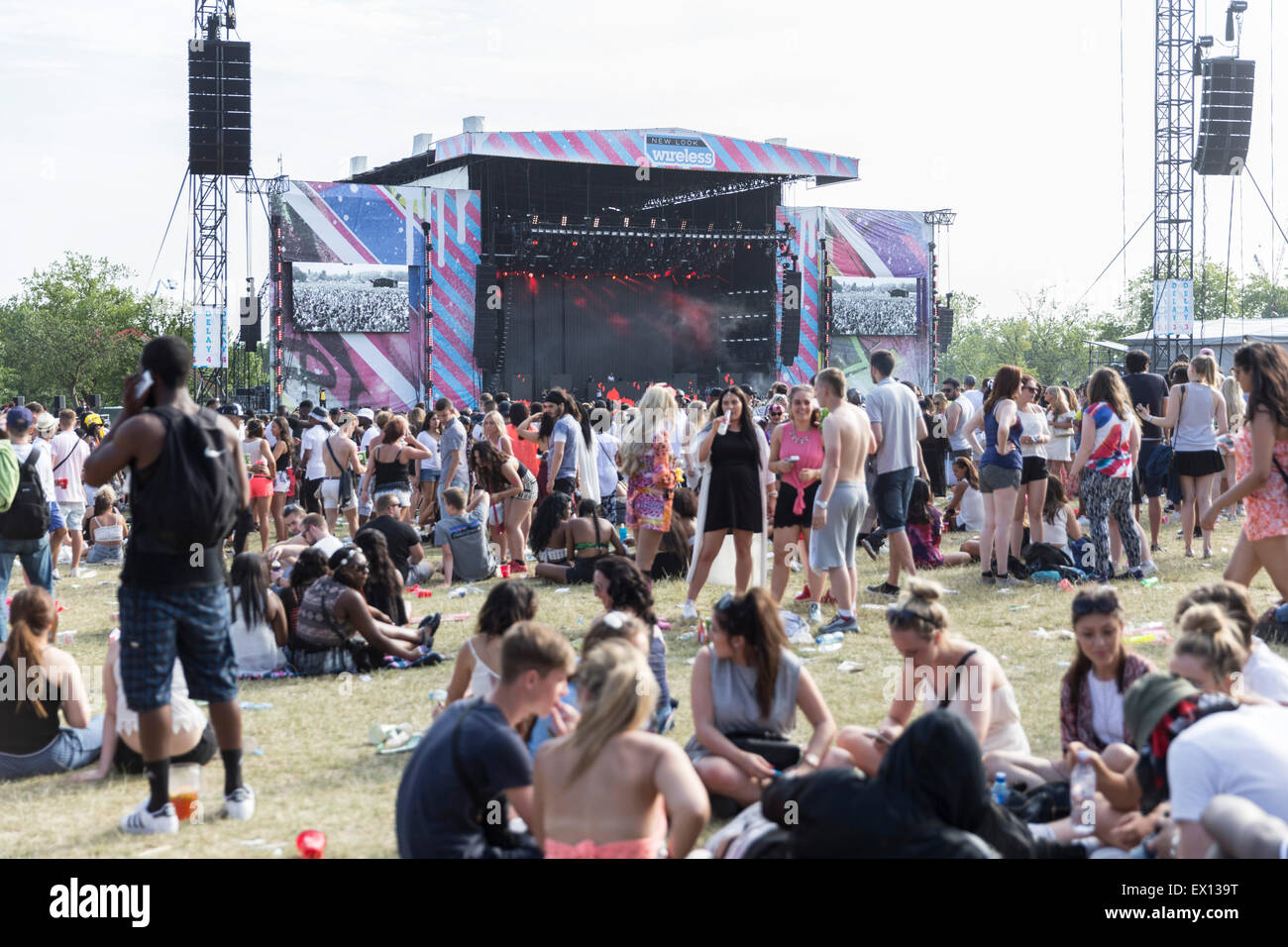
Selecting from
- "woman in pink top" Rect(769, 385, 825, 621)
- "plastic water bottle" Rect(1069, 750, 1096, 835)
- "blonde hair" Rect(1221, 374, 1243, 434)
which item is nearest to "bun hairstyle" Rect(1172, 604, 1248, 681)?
"plastic water bottle" Rect(1069, 750, 1096, 835)

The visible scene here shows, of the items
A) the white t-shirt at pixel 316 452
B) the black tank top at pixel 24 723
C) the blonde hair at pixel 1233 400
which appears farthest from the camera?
the white t-shirt at pixel 316 452

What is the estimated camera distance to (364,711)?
6.04 metres

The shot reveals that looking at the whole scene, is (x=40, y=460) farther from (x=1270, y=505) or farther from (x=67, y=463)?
(x=1270, y=505)

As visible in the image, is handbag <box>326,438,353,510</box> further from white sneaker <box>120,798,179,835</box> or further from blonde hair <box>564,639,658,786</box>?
blonde hair <box>564,639,658,786</box>

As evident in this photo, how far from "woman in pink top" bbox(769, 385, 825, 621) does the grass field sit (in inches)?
18.8

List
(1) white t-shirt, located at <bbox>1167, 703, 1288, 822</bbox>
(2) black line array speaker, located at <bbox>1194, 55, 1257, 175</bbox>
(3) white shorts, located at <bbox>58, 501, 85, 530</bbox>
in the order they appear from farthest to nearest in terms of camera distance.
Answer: (2) black line array speaker, located at <bbox>1194, 55, 1257, 175</bbox>
(3) white shorts, located at <bbox>58, 501, 85, 530</bbox>
(1) white t-shirt, located at <bbox>1167, 703, 1288, 822</bbox>

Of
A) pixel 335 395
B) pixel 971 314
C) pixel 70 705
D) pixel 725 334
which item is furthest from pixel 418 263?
pixel 971 314

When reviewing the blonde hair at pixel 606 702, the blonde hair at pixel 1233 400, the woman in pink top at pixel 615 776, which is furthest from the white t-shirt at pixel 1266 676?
the blonde hair at pixel 1233 400

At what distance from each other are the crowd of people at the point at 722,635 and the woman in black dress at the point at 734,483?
0.07 ft

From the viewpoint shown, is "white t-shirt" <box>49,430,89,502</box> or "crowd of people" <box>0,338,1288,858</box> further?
"white t-shirt" <box>49,430,89,502</box>

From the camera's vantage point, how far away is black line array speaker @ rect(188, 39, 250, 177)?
2320 cm

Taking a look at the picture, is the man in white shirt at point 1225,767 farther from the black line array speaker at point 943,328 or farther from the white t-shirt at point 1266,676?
the black line array speaker at point 943,328

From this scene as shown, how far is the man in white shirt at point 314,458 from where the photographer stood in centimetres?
1216
